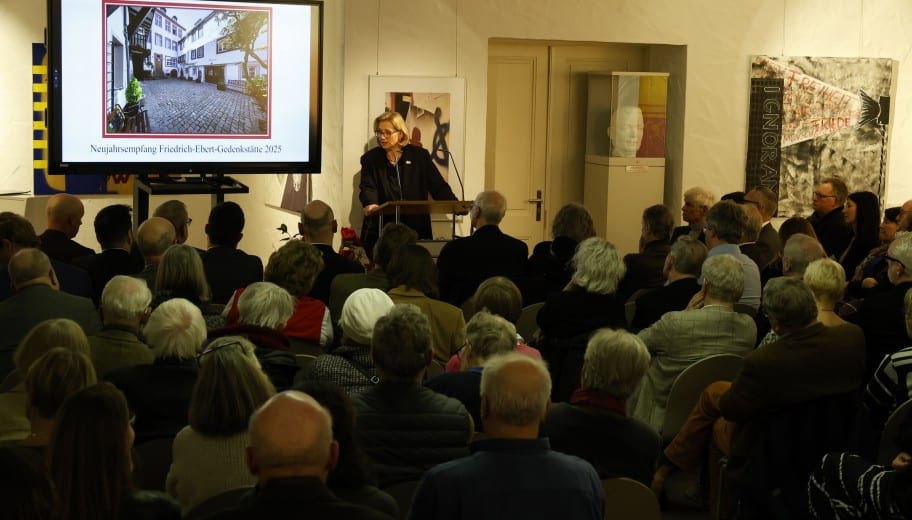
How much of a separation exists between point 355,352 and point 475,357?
0.45m

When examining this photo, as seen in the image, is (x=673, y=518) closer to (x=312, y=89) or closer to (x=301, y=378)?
(x=301, y=378)

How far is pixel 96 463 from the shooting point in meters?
2.76

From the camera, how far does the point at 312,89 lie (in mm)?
8562

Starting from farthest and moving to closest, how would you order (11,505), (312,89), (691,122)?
(691,122)
(312,89)
(11,505)

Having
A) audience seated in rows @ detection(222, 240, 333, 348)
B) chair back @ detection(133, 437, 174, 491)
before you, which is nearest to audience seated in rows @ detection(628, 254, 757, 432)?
audience seated in rows @ detection(222, 240, 333, 348)

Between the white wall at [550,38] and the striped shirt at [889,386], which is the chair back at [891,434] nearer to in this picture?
the striped shirt at [889,386]

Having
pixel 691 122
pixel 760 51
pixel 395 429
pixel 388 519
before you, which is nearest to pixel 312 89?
pixel 691 122

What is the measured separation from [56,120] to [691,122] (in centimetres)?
543

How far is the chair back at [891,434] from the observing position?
4102 mm

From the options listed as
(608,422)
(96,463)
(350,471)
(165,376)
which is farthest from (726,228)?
(96,463)

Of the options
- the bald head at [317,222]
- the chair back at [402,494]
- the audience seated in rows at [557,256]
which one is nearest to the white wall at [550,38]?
the bald head at [317,222]

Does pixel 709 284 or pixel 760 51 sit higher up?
pixel 760 51

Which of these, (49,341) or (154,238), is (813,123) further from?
(49,341)

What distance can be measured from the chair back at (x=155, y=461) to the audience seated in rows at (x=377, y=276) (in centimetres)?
210
